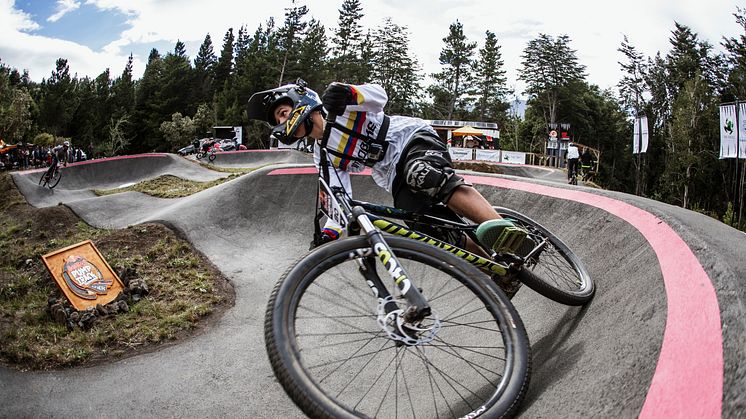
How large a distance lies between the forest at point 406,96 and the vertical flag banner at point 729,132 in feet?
75.4

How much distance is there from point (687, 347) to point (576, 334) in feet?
4.48

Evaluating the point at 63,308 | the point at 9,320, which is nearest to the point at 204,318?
the point at 63,308

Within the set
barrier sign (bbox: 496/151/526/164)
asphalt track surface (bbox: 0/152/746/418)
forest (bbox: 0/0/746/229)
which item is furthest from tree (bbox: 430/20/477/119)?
asphalt track surface (bbox: 0/152/746/418)

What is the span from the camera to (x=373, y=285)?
8.30ft

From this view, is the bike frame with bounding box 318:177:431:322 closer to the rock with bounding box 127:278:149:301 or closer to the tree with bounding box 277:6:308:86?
the rock with bounding box 127:278:149:301

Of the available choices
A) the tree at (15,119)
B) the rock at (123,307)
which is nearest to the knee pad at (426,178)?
the rock at (123,307)

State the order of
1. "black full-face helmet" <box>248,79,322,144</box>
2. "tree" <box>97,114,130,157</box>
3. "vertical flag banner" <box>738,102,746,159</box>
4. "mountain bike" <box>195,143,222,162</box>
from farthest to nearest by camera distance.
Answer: "tree" <box>97,114,130,157</box> < "mountain bike" <box>195,143,222,162</box> < "vertical flag banner" <box>738,102,746,159</box> < "black full-face helmet" <box>248,79,322,144</box>

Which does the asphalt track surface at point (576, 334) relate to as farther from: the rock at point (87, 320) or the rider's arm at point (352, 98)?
the rider's arm at point (352, 98)

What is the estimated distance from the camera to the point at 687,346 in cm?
198

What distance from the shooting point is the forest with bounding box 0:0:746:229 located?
2127 inches

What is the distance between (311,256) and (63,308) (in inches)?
260

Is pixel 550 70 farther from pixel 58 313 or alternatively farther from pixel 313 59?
pixel 58 313

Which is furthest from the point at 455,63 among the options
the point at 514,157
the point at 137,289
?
the point at 137,289

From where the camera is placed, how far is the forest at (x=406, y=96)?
5403cm
